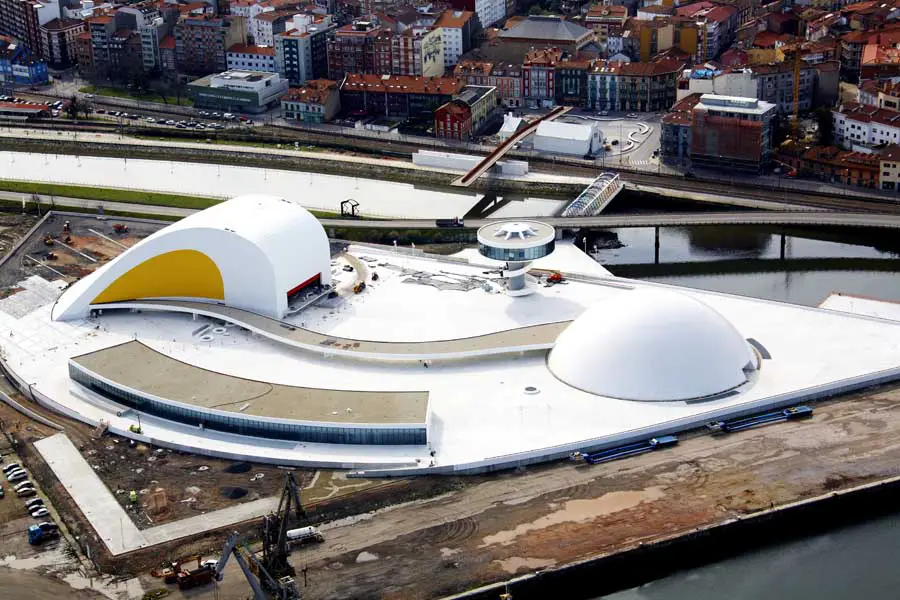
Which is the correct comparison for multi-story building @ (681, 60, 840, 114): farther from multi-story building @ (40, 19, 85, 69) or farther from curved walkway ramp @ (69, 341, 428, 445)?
multi-story building @ (40, 19, 85, 69)

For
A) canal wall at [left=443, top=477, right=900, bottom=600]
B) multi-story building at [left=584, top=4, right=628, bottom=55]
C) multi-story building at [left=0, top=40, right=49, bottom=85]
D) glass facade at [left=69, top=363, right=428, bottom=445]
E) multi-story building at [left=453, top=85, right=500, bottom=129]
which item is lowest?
canal wall at [left=443, top=477, right=900, bottom=600]

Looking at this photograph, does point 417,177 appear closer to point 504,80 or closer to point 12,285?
point 504,80

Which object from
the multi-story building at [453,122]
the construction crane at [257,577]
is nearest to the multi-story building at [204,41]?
the multi-story building at [453,122]

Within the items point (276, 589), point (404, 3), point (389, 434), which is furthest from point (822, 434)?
point (404, 3)

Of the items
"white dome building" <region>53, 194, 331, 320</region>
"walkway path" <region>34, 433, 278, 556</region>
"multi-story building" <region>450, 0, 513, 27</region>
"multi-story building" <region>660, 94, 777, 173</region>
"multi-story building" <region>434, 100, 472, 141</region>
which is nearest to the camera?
"walkway path" <region>34, 433, 278, 556</region>

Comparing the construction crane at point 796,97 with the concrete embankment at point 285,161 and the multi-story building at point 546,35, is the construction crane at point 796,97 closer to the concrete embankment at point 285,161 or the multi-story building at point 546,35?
the concrete embankment at point 285,161

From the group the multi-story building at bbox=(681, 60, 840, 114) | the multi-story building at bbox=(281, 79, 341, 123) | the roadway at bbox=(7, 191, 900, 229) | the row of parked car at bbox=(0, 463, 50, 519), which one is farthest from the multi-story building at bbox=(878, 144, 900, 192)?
the row of parked car at bbox=(0, 463, 50, 519)

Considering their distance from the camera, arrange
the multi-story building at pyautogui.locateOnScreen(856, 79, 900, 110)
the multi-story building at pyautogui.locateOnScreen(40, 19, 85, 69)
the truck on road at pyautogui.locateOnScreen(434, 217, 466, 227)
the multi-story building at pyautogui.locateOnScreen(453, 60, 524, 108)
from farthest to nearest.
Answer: the multi-story building at pyautogui.locateOnScreen(40, 19, 85, 69) → the multi-story building at pyautogui.locateOnScreen(453, 60, 524, 108) → the multi-story building at pyautogui.locateOnScreen(856, 79, 900, 110) → the truck on road at pyautogui.locateOnScreen(434, 217, 466, 227)
